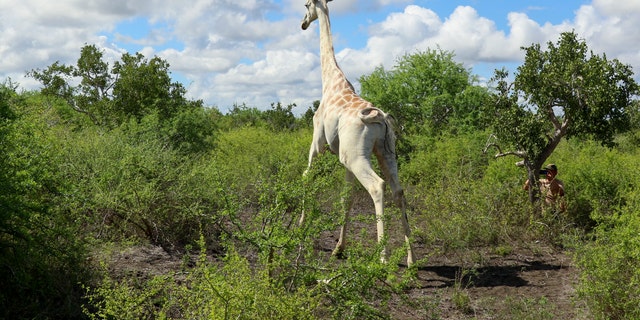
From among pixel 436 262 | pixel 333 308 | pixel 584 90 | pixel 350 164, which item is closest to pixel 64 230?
pixel 333 308

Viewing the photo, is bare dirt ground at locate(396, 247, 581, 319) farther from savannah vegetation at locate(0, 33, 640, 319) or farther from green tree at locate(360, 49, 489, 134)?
green tree at locate(360, 49, 489, 134)

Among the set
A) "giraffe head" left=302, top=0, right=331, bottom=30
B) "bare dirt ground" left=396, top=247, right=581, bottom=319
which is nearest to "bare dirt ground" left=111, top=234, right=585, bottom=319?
"bare dirt ground" left=396, top=247, right=581, bottom=319

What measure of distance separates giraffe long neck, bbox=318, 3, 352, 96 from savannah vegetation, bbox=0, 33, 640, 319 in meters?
1.25

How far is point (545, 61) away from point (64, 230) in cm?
649

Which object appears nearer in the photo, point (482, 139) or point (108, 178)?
point (108, 178)

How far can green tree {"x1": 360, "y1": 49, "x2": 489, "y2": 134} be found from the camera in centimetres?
1404

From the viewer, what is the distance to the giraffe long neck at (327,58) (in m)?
8.58

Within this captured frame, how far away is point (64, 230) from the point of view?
5.60m

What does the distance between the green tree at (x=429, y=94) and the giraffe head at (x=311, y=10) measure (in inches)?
179

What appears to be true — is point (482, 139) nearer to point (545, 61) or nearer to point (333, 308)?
point (545, 61)

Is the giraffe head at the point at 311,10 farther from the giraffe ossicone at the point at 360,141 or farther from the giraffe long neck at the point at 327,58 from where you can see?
the giraffe ossicone at the point at 360,141

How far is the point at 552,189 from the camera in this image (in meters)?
8.98

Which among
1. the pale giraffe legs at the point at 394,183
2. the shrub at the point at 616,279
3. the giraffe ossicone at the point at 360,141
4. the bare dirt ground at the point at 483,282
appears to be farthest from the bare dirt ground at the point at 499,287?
the pale giraffe legs at the point at 394,183

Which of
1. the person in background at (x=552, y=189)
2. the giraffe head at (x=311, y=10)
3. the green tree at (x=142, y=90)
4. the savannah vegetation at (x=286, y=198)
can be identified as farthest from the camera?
the green tree at (x=142, y=90)
